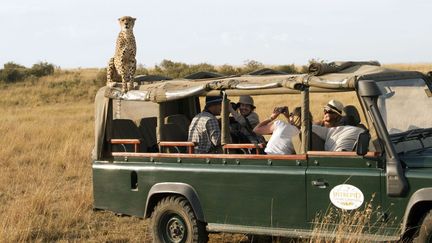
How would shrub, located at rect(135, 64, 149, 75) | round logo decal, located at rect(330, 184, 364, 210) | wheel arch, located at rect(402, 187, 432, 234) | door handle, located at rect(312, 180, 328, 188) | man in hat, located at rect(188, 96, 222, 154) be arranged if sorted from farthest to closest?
shrub, located at rect(135, 64, 149, 75) → man in hat, located at rect(188, 96, 222, 154) → door handle, located at rect(312, 180, 328, 188) → round logo decal, located at rect(330, 184, 364, 210) → wheel arch, located at rect(402, 187, 432, 234)

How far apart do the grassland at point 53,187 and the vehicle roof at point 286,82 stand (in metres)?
1.84

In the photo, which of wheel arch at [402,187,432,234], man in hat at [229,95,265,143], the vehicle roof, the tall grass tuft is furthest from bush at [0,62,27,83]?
wheel arch at [402,187,432,234]

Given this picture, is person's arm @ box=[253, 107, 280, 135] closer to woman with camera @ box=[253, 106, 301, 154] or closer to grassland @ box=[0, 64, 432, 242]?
woman with camera @ box=[253, 106, 301, 154]

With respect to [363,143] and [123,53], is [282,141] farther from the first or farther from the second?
[123,53]

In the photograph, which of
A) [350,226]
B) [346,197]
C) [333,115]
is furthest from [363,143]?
[333,115]

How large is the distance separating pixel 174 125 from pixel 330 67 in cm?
224

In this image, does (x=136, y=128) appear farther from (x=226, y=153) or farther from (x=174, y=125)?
(x=226, y=153)

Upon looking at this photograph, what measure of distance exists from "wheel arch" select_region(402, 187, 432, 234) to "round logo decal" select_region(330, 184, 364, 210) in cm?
44

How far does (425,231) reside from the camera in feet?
19.5

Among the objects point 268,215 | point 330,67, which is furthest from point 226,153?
point 330,67

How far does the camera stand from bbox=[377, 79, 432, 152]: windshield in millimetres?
6617

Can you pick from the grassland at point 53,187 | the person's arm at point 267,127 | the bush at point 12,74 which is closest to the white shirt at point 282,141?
the person's arm at point 267,127

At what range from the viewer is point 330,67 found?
22.6 ft

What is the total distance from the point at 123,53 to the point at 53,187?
414 cm
